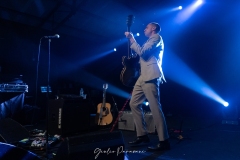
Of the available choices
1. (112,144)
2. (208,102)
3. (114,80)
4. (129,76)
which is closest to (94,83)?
(114,80)

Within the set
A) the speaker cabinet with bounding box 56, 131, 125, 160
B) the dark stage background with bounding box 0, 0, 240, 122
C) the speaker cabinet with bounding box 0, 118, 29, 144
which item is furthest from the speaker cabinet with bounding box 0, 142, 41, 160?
the dark stage background with bounding box 0, 0, 240, 122

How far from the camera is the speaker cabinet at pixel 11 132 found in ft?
8.73

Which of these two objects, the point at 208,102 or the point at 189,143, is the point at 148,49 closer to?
the point at 189,143

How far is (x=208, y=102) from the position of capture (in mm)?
7352

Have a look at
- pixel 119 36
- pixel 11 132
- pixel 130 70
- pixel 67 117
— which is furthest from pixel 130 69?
pixel 119 36

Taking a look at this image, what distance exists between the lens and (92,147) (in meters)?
1.50

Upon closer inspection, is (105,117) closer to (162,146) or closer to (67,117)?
(67,117)

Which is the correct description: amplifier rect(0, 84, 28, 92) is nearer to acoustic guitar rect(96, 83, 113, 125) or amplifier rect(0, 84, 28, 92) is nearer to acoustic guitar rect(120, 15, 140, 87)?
acoustic guitar rect(96, 83, 113, 125)

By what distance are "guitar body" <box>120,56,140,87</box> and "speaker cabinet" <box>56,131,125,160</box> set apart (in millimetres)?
1406

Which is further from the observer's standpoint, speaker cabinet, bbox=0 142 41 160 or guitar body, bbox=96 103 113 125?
guitar body, bbox=96 103 113 125

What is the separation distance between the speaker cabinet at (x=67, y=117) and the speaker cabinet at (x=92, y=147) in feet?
7.59

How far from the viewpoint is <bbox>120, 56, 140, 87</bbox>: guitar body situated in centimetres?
302

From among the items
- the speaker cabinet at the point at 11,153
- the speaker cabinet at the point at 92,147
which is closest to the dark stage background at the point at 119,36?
the speaker cabinet at the point at 92,147

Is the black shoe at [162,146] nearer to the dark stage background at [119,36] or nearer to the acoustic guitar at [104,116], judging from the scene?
the acoustic guitar at [104,116]
